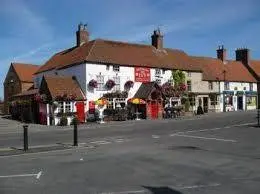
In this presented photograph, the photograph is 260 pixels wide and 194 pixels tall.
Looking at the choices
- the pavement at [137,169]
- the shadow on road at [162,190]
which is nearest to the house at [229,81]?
the pavement at [137,169]

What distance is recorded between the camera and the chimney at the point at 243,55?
71581 millimetres

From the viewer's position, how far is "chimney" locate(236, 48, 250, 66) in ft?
235

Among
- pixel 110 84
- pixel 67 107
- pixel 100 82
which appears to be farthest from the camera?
pixel 110 84

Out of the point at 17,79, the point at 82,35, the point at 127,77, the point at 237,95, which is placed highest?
the point at 82,35

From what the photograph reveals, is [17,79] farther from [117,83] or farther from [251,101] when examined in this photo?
[251,101]

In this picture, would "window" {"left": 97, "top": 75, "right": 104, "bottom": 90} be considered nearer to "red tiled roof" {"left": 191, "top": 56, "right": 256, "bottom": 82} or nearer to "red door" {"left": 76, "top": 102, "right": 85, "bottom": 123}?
"red door" {"left": 76, "top": 102, "right": 85, "bottom": 123}

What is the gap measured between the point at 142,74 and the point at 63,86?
10.0m

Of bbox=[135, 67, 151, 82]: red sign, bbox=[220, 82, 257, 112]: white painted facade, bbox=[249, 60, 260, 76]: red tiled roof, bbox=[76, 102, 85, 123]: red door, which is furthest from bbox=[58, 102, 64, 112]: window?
bbox=[249, 60, 260, 76]: red tiled roof

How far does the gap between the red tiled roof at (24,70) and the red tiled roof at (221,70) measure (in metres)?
25.2

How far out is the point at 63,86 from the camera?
44.2m

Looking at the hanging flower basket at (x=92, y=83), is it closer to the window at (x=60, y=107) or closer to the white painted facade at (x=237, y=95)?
the window at (x=60, y=107)

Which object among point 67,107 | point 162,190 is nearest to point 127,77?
point 67,107

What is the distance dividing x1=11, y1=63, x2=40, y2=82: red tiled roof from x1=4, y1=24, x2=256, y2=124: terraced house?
10.3 m

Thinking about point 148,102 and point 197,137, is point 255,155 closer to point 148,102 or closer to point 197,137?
point 197,137
